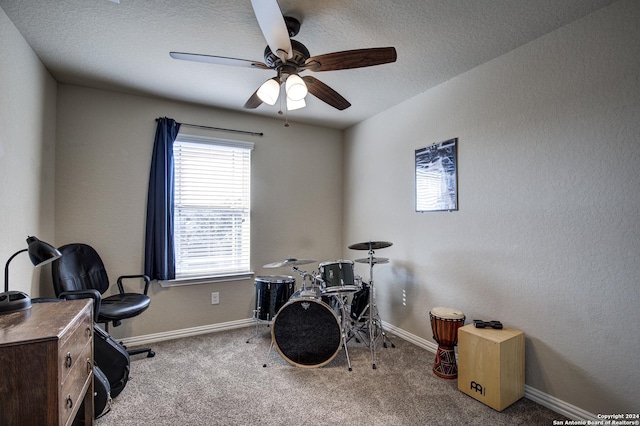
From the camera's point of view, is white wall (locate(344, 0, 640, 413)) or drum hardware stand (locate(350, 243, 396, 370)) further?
drum hardware stand (locate(350, 243, 396, 370))

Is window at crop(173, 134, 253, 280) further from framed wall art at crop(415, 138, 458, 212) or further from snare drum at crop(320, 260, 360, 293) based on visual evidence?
framed wall art at crop(415, 138, 458, 212)

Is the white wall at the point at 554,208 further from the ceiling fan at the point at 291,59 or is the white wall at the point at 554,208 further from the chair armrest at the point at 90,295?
the chair armrest at the point at 90,295

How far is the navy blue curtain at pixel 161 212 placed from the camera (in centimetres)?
309

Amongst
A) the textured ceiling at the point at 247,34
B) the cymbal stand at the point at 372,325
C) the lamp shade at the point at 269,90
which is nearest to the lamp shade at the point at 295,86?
the lamp shade at the point at 269,90

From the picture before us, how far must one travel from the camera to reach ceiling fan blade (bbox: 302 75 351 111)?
2.05 metres

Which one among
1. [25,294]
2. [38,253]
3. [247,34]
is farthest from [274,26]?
[25,294]

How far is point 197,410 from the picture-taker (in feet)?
6.65

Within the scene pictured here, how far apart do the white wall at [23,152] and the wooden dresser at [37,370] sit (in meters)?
Result: 1.00

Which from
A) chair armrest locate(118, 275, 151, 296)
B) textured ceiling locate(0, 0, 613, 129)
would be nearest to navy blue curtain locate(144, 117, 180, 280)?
chair armrest locate(118, 275, 151, 296)

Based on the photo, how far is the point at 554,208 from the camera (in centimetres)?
207

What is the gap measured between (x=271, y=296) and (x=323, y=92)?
192cm

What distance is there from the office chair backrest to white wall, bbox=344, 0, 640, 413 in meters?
3.03

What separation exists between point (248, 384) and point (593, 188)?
2.70m
